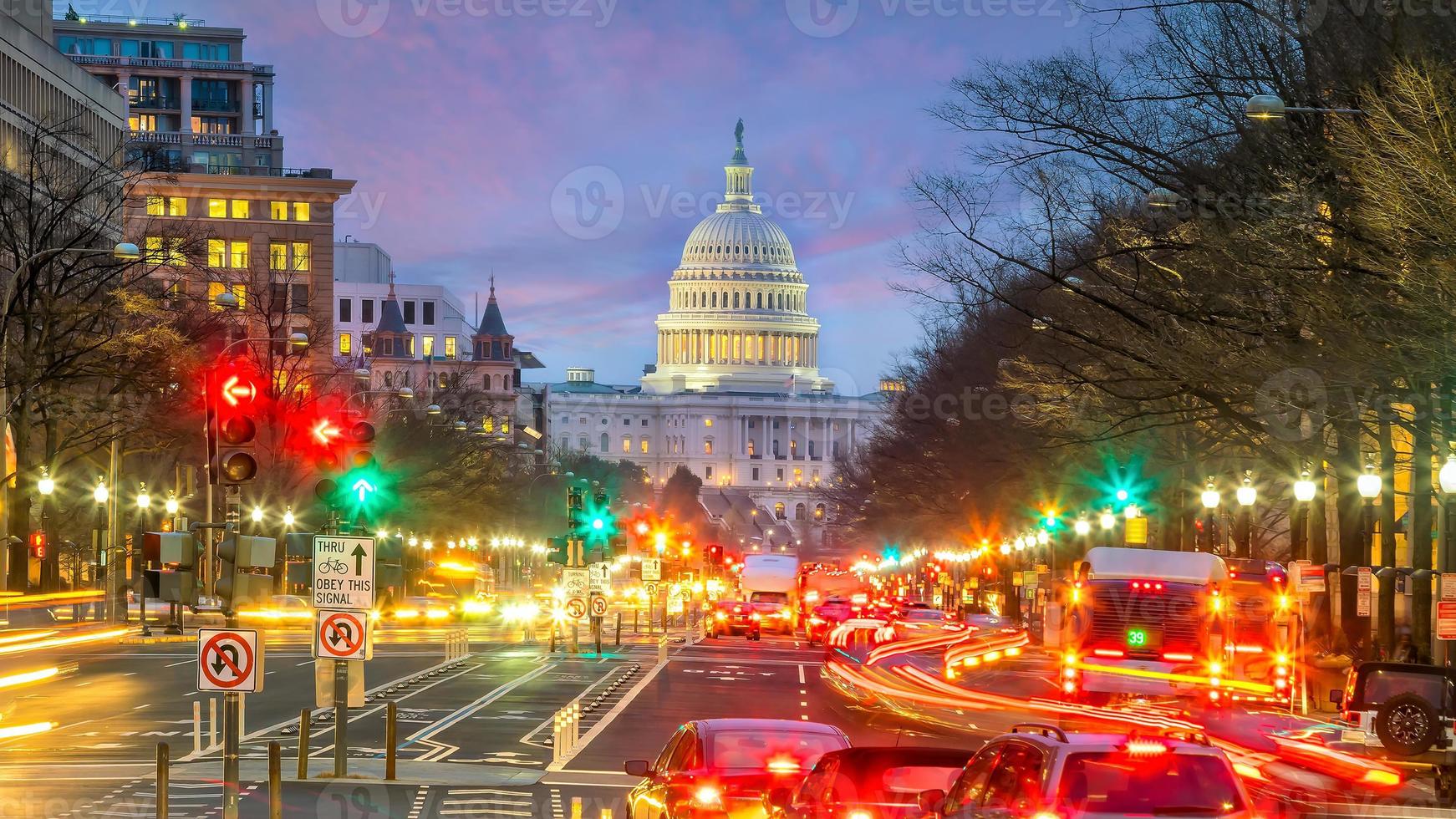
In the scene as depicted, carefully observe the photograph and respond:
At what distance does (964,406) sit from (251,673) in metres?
57.8

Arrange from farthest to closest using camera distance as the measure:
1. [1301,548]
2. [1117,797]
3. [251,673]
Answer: [1301,548], [251,673], [1117,797]

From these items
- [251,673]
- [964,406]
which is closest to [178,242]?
[964,406]

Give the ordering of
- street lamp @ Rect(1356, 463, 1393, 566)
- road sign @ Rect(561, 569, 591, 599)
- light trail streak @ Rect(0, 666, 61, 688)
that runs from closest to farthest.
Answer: light trail streak @ Rect(0, 666, 61, 688), street lamp @ Rect(1356, 463, 1393, 566), road sign @ Rect(561, 569, 591, 599)

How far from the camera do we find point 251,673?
17.3 meters

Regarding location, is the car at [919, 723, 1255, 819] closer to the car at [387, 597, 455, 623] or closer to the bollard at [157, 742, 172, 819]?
the bollard at [157, 742, 172, 819]

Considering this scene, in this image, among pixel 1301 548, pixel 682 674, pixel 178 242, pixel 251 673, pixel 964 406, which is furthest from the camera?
pixel 964 406

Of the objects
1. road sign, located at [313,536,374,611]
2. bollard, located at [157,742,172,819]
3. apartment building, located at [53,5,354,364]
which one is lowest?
bollard, located at [157,742,172,819]

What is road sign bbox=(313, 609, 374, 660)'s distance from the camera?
2281cm

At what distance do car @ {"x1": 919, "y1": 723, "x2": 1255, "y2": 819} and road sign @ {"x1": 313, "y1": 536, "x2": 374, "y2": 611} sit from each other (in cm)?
1155

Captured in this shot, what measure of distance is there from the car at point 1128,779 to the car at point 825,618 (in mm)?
53683

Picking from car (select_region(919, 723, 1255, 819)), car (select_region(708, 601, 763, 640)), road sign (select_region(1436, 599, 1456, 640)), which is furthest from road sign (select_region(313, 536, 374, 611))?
car (select_region(708, 601, 763, 640))

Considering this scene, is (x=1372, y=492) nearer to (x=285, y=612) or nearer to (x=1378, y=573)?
(x=1378, y=573)

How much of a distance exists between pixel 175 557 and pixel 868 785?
21.9 feet

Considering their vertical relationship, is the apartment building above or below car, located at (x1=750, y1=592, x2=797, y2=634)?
above
